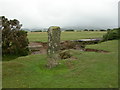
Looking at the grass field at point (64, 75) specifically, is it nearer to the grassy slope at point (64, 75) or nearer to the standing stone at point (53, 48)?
the grassy slope at point (64, 75)

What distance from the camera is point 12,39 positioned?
30594 millimetres

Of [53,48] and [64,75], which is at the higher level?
[53,48]

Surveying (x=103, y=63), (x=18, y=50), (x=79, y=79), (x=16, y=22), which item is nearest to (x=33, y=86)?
(x=79, y=79)

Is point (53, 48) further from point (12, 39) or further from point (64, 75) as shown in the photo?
point (12, 39)

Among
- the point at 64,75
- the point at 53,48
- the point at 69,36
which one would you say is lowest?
the point at 64,75

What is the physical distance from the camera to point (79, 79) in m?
16.1

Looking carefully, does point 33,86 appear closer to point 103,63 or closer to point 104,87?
point 104,87

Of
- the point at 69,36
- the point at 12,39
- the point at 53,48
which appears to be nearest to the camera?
the point at 53,48

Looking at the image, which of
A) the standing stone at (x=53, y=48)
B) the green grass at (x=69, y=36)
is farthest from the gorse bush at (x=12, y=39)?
the green grass at (x=69, y=36)

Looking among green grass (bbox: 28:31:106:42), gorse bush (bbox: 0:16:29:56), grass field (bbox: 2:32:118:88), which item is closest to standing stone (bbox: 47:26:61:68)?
grass field (bbox: 2:32:118:88)

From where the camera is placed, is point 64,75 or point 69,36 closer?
point 64,75

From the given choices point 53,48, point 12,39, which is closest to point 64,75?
point 53,48

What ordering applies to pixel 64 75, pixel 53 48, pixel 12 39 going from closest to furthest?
pixel 64 75 < pixel 53 48 < pixel 12 39

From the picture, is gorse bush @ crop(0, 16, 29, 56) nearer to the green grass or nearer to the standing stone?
the standing stone
